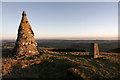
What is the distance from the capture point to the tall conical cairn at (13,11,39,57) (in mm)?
9062

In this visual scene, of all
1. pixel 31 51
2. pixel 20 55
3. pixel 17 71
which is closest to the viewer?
pixel 17 71

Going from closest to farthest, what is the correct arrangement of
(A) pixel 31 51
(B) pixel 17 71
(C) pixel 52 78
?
(C) pixel 52 78 < (B) pixel 17 71 < (A) pixel 31 51

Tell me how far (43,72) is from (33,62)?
6.79 feet

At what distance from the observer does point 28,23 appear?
34.7ft

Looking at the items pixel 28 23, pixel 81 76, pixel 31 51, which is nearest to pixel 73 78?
pixel 81 76

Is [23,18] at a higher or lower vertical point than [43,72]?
higher

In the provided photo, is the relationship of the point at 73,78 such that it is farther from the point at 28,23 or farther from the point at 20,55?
the point at 28,23

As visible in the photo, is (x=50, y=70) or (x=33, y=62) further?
(x=33, y=62)

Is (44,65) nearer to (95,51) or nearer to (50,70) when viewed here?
(50,70)

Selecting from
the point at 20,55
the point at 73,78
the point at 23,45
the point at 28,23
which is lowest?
the point at 73,78

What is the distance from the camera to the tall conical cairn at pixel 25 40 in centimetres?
906

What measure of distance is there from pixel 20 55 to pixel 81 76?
25.5 ft

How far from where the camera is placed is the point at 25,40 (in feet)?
30.9

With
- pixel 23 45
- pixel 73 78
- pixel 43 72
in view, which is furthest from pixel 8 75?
pixel 73 78
